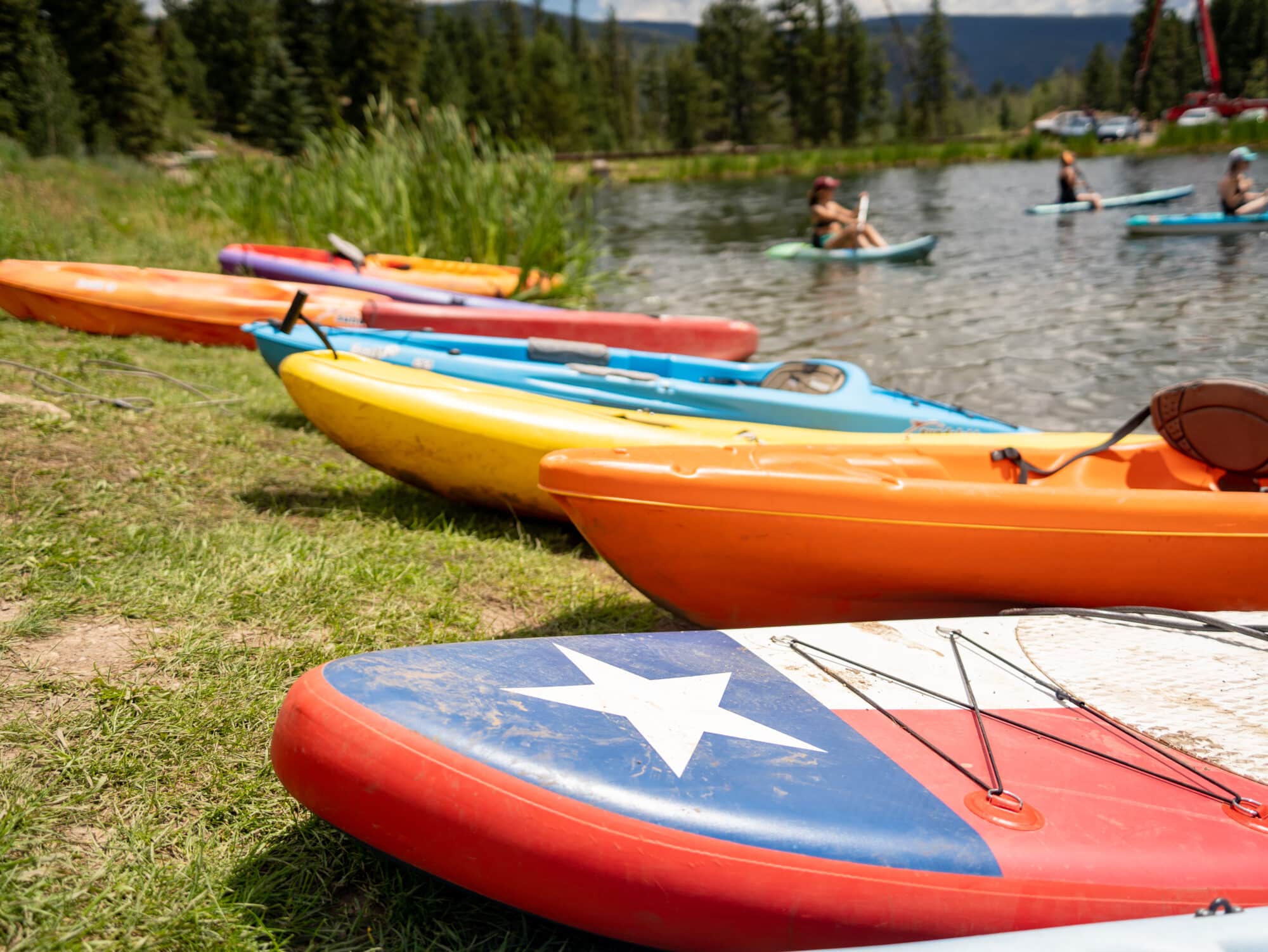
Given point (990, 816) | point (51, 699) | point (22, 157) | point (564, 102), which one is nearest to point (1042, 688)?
point (990, 816)

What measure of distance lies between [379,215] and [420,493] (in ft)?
18.2

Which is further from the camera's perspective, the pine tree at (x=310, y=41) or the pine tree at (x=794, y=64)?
the pine tree at (x=794, y=64)

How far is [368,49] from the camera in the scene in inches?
1582

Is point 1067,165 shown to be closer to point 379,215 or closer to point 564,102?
point 379,215

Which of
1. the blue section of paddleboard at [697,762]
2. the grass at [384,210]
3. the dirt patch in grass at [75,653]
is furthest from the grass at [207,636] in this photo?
the grass at [384,210]

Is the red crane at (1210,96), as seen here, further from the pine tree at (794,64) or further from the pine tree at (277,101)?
the pine tree at (277,101)

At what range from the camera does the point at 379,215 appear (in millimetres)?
8727

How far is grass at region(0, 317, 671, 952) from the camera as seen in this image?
160cm

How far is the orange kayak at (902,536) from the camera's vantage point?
8.59ft

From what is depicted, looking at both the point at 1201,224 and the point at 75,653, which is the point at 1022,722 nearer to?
the point at 75,653

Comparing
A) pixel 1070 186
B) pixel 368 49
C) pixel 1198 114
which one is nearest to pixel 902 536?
pixel 1070 186

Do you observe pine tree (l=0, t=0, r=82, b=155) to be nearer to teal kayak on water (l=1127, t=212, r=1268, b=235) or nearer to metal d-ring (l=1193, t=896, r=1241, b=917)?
teal kayak on water (l=1127, t=212, r=1268, b=235)

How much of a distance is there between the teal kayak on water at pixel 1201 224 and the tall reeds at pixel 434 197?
25.4 ft

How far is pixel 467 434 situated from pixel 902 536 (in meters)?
1.70
